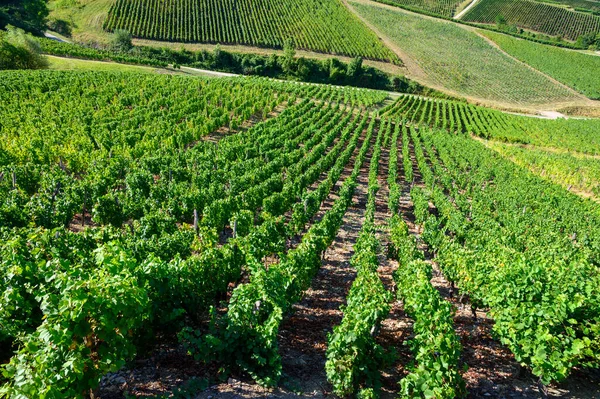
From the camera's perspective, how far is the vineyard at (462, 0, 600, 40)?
13100cm

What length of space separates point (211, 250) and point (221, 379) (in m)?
3.46

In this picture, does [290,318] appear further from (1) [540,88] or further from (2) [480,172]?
(1) [540,88]

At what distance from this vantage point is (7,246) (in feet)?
26.3

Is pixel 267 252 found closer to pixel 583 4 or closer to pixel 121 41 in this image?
pixel 121 41

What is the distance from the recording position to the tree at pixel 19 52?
4953 centimetres

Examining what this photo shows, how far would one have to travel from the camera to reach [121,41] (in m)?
75.1

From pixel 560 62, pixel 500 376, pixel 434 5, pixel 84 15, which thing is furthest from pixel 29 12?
pixel 560 62

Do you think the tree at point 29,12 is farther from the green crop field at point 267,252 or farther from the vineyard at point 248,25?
the green crop field at point 267,252

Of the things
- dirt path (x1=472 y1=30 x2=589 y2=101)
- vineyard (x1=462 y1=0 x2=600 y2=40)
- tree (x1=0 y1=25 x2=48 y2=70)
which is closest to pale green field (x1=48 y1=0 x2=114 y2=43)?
tree (x1=0 y1=25 x2=48 y2=70)

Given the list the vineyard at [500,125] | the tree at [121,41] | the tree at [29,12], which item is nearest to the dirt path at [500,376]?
the vineyard at [500,125]

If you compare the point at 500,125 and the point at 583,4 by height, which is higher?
the point at 583,4

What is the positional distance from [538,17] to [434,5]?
38769 millimetres

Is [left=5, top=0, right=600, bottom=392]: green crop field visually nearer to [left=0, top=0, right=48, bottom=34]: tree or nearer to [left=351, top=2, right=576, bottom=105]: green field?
[left=351, top=2, right=576, bottom=105]: green field

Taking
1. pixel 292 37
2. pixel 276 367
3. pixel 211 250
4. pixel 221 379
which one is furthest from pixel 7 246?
pixel 292 37
